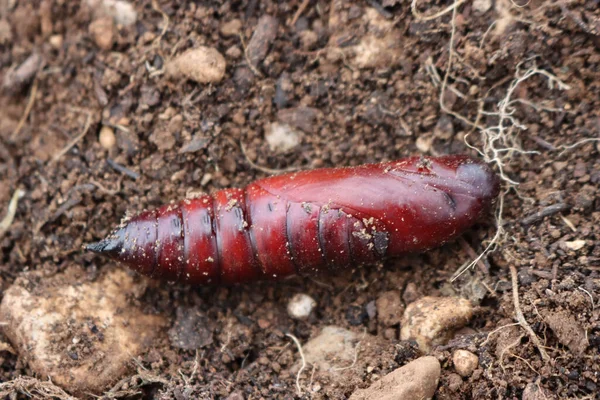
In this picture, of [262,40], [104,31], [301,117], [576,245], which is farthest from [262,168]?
[576,245]

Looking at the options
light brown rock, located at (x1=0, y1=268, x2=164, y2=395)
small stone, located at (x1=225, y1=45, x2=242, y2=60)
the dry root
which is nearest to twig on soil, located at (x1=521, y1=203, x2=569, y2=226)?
small stone, located at (x1=225, y1=45, x2=242, y2=60)

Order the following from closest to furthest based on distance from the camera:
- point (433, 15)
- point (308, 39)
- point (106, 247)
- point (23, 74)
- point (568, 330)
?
point (568, 330)
point (106, 247)
point (433, 15)
point (308, 39)
point (23, 74)

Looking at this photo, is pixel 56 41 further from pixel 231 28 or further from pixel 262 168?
pixel 262 168

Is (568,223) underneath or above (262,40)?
underneath

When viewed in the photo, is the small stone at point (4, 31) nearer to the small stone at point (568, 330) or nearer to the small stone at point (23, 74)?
the small stone at point (23, 74)

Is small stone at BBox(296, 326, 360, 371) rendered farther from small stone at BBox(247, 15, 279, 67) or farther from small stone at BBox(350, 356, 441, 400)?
small stone at BBox(247, 15, 279, 67)

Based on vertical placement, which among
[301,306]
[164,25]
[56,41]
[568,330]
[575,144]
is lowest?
[568,330]

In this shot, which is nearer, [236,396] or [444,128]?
[236,396]

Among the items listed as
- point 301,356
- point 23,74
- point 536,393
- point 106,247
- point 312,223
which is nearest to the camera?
point 536,393
